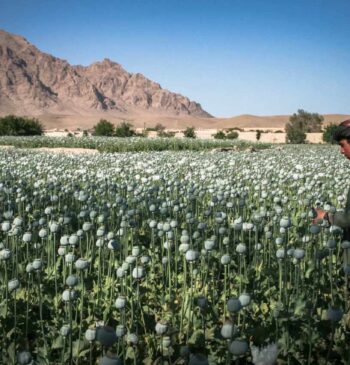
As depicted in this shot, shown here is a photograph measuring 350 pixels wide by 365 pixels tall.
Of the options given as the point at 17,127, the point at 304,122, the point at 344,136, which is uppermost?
the point at 304,122

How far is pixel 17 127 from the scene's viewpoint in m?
45.7

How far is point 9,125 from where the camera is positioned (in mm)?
44719

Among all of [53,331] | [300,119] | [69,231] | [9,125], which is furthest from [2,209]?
[300,119]

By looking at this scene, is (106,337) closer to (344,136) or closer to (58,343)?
(58,343)

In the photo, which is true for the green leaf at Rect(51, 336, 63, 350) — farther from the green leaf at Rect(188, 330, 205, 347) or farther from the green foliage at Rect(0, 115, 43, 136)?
the green foliage at Rect(0, 115, 43, 136)

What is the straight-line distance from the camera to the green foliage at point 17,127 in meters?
44.5

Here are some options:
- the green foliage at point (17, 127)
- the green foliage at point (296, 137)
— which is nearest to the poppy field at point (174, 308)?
the green foliage at point (17, 127)

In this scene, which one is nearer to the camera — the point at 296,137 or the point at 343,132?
the point at 343,132

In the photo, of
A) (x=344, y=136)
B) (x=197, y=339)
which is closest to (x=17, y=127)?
(x=344, y=136)

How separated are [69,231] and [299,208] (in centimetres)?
346

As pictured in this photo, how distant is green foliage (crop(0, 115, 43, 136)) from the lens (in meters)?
44.5

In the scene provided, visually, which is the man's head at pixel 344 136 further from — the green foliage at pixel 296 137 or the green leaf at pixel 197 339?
the green foliage at pixel 296 137

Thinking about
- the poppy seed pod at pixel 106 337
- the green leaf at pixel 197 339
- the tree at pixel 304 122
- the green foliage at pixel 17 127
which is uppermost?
the tree at pixel 304 122

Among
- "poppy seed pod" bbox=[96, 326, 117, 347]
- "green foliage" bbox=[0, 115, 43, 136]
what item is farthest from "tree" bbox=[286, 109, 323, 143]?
"poppy seed pod" bbox=[96, 326, 117, 347]
